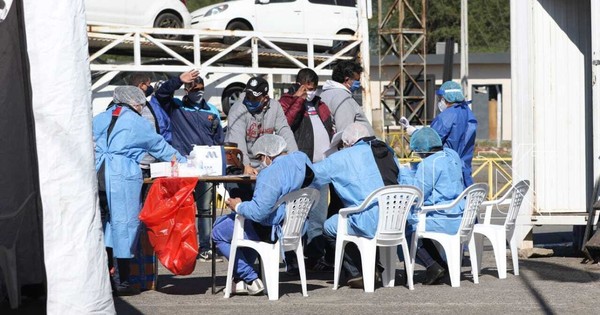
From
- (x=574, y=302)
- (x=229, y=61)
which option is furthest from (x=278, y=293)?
(x=229, y=61)

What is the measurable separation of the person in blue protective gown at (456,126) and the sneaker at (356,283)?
2265mm

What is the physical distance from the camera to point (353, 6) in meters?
27.7

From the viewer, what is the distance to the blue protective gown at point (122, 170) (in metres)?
9.27

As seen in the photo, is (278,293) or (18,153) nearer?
(18,153)

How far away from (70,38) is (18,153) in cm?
196

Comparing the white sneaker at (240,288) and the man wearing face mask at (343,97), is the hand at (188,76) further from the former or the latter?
the white sneaker at (240,288)

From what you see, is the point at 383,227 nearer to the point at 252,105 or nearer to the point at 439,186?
the point at 439,186

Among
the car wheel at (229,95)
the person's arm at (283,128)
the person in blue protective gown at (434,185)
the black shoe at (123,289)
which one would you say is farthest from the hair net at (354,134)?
the car wheel at (229,95)

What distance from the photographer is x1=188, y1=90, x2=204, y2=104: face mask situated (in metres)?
11.3

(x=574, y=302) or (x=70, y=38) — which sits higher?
(x=70, y=38)

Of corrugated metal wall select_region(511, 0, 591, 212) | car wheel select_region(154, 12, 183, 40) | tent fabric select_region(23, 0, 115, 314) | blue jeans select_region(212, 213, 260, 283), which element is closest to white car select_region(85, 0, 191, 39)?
car wheel select_region(154, 12, 183, 40)

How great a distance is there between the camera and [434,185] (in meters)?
10.2

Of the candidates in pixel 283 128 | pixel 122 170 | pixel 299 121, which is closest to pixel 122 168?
pixel 122 170

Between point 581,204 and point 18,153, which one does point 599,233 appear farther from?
point 18,153
